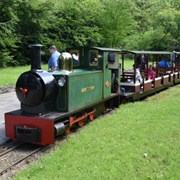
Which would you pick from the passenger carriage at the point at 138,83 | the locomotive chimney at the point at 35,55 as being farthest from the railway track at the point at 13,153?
the passenger carriage at the point at 138,83

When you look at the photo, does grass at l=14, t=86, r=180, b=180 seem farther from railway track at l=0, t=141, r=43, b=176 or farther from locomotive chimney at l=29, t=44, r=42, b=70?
locomotive chimney at l=29, t=44, r=42, b=70

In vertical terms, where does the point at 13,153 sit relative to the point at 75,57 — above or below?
below

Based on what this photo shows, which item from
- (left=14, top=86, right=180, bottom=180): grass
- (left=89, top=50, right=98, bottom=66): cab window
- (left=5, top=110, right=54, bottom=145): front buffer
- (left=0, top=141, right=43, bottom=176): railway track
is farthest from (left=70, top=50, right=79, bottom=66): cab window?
(left=0, top=141, right=43, bottom=176): railway track

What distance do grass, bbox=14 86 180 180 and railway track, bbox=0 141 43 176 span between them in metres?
0.42

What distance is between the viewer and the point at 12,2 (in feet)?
69.7

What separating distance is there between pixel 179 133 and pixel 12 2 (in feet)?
58.5

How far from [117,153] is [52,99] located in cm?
215

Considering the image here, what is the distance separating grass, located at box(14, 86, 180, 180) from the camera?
15.7 feet

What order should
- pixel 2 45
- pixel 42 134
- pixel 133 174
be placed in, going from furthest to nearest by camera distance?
pixel 2 45 → pixel 42 134 → pixel 133 174

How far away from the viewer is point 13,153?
618 centimetres

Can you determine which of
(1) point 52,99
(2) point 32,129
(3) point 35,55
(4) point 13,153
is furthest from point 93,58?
(4) point 13,153

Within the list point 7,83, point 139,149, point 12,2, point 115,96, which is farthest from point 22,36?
point 139,149

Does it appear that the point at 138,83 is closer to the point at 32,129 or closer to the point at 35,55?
the point at 35,55

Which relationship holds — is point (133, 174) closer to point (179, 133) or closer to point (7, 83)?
point (179, 133)
